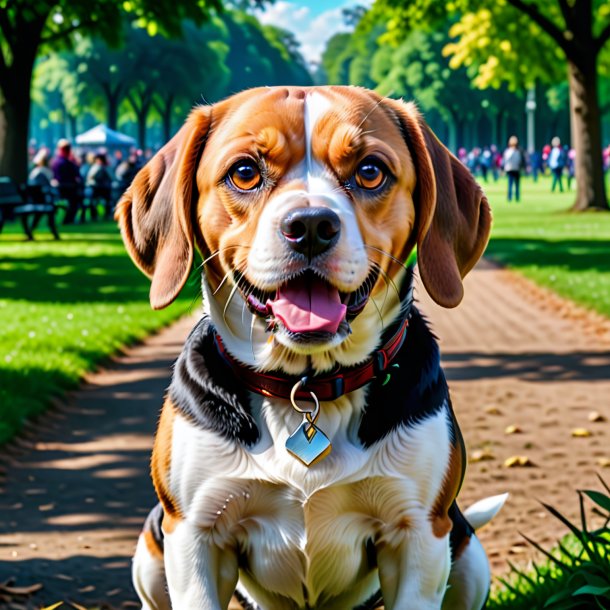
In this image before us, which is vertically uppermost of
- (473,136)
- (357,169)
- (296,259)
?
(357,169)

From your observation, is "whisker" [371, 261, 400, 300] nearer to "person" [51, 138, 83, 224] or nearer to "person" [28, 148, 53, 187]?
"person" [28, 148, 53, 187]

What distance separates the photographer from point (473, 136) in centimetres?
9000

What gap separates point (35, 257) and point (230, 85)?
65908mm

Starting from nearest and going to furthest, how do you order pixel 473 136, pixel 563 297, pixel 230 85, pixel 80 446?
pixel 80 446 → pixel 563 297 → pixel 230 85 → pixel 473 136

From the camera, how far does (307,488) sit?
325 cm

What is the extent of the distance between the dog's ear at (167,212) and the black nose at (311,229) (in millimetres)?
495

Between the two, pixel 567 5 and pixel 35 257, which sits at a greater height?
pixel 567 5

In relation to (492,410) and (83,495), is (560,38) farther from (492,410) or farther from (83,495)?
(83,495)

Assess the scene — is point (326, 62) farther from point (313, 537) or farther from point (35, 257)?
point (313, 537)

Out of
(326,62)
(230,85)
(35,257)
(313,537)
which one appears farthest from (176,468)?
(326,62)

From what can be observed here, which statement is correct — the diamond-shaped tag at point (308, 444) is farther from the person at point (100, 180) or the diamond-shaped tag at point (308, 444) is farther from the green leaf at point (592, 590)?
the person at point (100, 180)

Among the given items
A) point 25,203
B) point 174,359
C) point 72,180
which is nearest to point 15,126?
point 72,180

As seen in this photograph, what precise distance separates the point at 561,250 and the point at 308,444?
635 inches

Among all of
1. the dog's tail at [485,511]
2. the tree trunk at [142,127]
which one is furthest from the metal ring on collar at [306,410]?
the tree trunk at [142,127]
